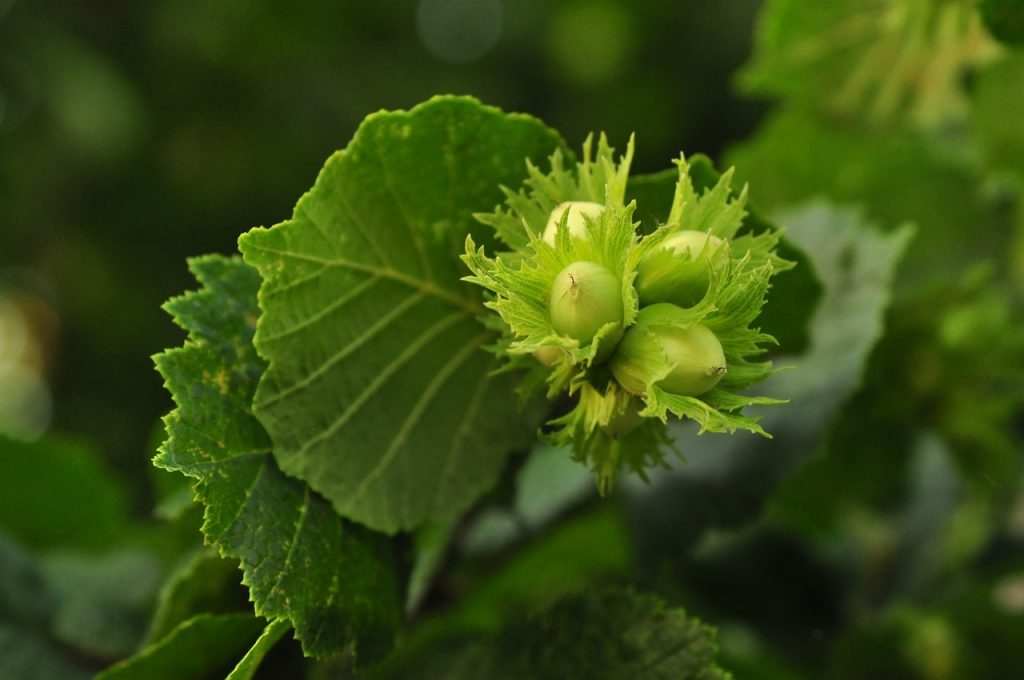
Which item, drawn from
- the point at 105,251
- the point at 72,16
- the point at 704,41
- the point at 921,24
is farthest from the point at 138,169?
the point at 921,24

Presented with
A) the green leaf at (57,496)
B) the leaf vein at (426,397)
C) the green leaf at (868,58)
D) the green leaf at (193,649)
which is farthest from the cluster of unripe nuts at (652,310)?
the green leaf at (57,496)

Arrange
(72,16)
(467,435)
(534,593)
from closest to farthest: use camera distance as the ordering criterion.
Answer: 1. (467,435)
2. (534,593)
3. (72,16)

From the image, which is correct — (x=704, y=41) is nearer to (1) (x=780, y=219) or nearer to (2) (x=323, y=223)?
(1) (x=780, y=219)

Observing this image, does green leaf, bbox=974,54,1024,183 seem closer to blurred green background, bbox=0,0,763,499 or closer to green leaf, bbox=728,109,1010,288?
green leaf, bbox=728,109,1010,288

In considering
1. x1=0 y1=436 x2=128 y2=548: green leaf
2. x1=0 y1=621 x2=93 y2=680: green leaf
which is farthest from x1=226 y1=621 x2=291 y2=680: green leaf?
x1=0 y1=436 x2=128 y2=548: green leaf

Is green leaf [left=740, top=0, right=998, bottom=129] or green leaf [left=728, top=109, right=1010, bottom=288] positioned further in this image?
green leaf [left=728, top=109, right=1010, bottom=288]

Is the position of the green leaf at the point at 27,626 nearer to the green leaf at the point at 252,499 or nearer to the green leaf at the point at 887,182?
the green leaf at the point at 252,499

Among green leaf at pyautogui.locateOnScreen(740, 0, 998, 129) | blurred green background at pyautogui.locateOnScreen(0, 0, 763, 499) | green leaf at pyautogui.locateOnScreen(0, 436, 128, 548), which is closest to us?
green leaf at pyautogui.locateOnScreen(740, 0, 998, 129)
